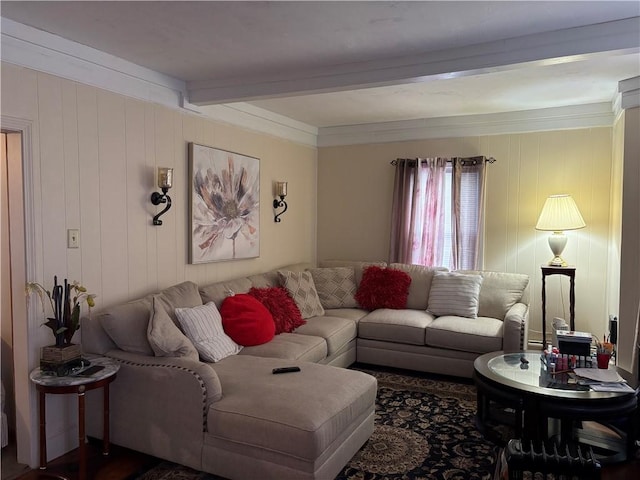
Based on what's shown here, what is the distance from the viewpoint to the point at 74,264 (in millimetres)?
2949

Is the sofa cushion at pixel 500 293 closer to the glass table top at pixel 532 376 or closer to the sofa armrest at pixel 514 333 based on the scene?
the sofa armrest at pixel 514 333

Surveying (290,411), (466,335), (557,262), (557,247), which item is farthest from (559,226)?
(290,411)

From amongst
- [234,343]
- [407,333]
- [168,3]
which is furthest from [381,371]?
[168,3]

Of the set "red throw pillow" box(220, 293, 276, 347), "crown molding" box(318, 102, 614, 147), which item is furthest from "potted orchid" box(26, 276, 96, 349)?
"crown molding" box(318, 102, 614, 147)

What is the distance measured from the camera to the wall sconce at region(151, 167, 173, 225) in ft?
11.4

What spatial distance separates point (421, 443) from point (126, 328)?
6.39ft

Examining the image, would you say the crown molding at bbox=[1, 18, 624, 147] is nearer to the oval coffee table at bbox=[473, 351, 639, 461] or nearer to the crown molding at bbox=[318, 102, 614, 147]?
the crown molding at bbox=[318, 102, 614, 147]

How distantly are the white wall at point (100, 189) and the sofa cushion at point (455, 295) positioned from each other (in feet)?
6.72

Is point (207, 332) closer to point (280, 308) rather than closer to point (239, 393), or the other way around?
point (239, 393)

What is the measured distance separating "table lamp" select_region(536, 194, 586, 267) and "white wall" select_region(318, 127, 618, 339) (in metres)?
0.28

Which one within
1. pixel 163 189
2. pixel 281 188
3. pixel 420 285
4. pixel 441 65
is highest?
pixel 441 65

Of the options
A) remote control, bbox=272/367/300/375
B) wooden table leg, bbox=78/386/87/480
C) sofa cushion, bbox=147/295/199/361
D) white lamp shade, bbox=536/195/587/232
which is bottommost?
wooden table leg, bbox=78/386/87/480

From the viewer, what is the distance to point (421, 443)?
2.96 meters

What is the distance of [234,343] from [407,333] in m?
1.61
